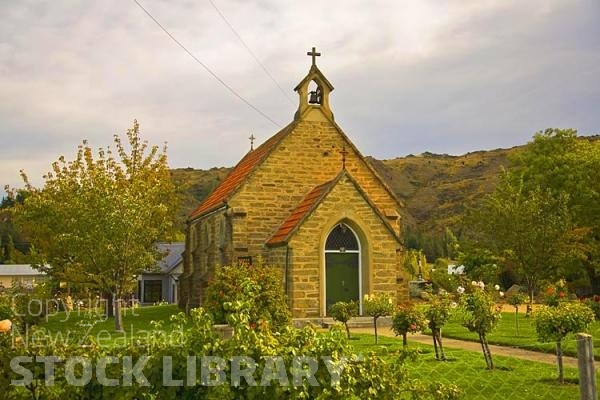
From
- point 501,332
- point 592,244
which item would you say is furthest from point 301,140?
point 592,244

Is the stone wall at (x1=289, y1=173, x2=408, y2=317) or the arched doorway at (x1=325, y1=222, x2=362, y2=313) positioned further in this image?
the arched doorway at (x1=325, y1=222, x2=362, y2=313)

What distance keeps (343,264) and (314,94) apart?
831 cm

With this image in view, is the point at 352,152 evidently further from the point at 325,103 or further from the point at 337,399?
the point at 337,399

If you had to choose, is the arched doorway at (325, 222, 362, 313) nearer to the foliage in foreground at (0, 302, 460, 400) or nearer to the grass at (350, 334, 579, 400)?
the grass at (350, 334, 579, 400)

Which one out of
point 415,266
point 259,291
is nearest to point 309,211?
point 259,291

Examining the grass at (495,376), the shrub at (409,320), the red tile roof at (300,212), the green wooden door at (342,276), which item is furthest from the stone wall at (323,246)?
the shrub at (409,320)

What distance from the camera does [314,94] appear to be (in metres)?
29.1

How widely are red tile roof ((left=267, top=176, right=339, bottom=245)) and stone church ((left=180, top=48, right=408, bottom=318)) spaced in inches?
2.1

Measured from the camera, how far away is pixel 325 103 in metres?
28.9

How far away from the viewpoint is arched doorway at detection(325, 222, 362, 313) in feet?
82.0

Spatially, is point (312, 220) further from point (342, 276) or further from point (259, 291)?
point (259, 291)

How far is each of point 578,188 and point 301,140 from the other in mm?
21760

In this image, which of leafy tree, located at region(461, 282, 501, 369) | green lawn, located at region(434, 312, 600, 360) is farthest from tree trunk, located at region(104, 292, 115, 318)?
leafy tree, located at region(461, 282, 501, 369)

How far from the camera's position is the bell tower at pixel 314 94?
2856 cm
